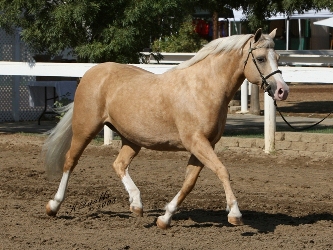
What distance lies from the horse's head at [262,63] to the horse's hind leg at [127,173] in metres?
1.66

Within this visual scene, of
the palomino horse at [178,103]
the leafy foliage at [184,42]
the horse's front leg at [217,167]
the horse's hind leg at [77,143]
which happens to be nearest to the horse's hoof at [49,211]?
the palomino horse at [178,103]

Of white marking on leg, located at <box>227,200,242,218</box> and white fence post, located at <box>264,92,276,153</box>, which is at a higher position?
white marking on leg, located at <box>227,200,242,218</box>

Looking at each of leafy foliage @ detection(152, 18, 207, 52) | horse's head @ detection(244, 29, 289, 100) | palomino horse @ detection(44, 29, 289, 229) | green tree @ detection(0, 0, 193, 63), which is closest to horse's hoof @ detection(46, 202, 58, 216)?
palomino horse @ detection(44, 29, 289, 229)

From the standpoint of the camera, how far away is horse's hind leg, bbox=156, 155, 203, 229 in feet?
23.1

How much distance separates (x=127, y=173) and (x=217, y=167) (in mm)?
1451

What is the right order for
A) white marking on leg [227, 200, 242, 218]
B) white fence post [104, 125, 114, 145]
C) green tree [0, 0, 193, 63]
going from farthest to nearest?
green tree [0, 0, 193, 63] → white fence post [104, 125, 114, 145] → white marking on leg [227, 200, 242, 218]

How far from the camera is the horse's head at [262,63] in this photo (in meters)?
6.90

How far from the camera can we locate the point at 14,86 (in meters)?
18.2

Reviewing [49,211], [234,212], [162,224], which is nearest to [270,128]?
[49,211]

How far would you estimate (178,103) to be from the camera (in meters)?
7.18

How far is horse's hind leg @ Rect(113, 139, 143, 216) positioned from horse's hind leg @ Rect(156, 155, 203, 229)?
1.75 feet

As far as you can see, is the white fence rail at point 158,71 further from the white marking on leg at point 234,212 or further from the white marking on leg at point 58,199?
the white marking on leg at point 234,212

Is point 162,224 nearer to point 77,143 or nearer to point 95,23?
point 77,143

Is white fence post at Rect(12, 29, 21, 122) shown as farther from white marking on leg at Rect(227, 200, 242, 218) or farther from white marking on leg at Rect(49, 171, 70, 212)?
white marking on leg at Rect(227, 200, 242, 218)
